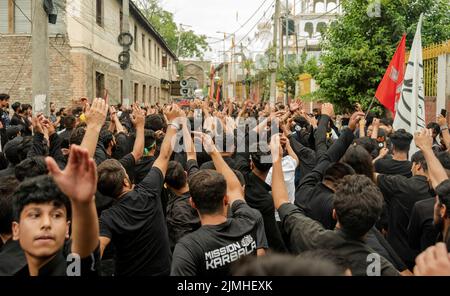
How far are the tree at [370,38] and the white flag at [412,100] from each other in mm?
6145

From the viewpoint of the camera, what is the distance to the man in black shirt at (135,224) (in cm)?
377

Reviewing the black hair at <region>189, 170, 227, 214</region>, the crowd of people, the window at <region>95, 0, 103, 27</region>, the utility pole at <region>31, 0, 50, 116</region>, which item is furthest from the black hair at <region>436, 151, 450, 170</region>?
the window at <region>95, 0, 103, 27</region>

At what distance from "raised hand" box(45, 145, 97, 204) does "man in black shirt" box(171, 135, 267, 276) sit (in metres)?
1.03

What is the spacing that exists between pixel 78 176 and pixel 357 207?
1.54 meters

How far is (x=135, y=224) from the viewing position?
3.80 m

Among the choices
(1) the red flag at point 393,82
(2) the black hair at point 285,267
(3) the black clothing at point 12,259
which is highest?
(1) the red flag at point 393,82

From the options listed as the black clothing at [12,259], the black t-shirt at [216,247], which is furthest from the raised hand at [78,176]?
the black t-shirt at [216,247]

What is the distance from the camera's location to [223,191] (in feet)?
11.0

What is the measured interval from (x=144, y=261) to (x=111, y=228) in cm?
36

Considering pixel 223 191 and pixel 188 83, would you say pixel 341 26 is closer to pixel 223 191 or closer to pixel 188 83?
pixel 188 83

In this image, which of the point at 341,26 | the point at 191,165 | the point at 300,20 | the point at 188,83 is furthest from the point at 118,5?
the point at 300,20

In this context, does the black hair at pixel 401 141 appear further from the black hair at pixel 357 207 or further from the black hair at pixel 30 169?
the black hair at pixel 30 169

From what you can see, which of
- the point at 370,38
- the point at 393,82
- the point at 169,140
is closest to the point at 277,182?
the point at 169,140

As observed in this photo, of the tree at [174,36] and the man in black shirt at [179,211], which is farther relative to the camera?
the tree at [174,36]
